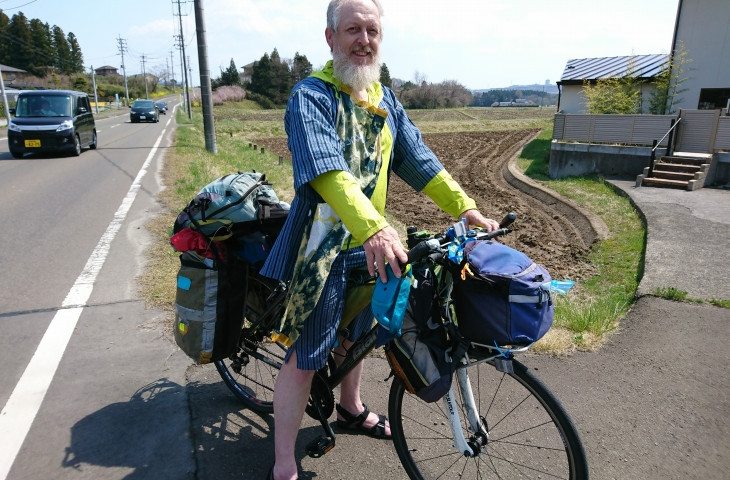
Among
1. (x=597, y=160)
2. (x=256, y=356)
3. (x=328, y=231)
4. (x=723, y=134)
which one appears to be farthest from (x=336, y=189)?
(x=723, y=134)

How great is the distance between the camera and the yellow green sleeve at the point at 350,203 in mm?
1760

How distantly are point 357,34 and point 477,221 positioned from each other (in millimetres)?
918

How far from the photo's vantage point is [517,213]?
1202 centimetres

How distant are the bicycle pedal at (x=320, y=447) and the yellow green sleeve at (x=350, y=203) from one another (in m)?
1.17

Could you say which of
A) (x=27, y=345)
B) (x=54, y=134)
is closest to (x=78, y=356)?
(x=27, y=345)

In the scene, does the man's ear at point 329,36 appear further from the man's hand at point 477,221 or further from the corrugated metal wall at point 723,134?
the corrugated metal wall at point 723,134

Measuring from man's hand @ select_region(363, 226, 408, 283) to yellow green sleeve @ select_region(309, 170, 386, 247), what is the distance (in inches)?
0.9

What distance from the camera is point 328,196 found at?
1.86m

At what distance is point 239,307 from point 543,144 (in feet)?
77.2

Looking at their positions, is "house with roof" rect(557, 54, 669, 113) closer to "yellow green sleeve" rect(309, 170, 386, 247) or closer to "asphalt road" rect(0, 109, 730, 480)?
"asphalt road" rect(0, 109, 730, 480)

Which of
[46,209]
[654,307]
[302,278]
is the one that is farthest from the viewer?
[46,209]

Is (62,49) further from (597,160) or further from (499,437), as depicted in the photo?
(499,437)

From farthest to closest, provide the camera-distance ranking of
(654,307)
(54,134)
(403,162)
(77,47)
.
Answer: (77,47) → (54,134) → (654,307) → (403,162)

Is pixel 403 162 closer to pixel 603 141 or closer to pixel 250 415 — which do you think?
pixel 250 415
